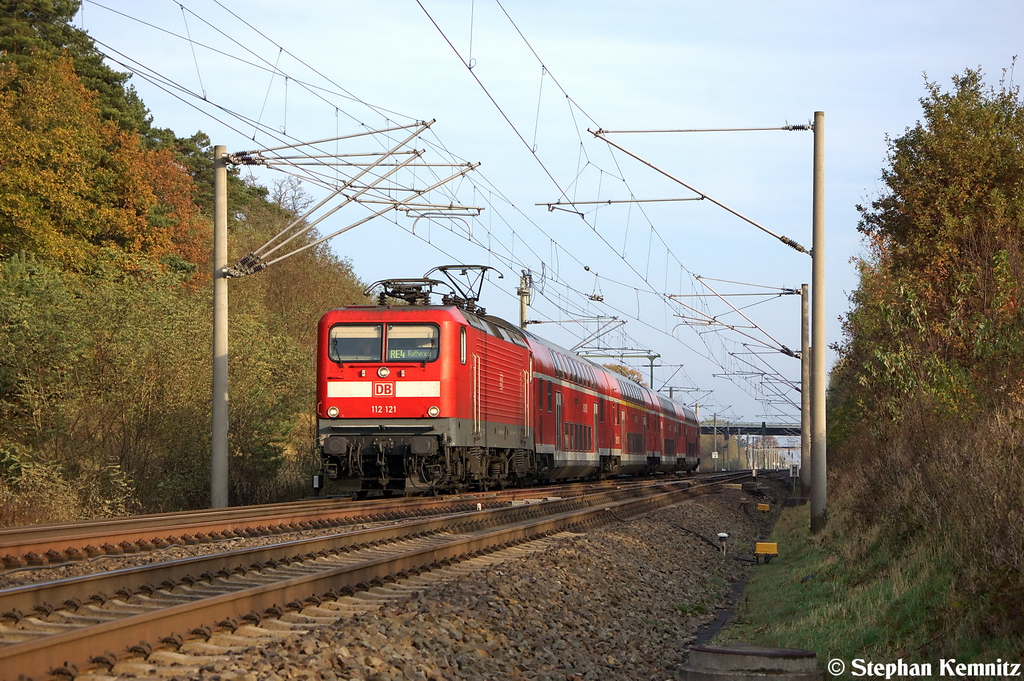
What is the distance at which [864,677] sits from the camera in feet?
24.2

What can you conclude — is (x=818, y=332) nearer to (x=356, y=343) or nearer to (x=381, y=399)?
(x=381, y=399)

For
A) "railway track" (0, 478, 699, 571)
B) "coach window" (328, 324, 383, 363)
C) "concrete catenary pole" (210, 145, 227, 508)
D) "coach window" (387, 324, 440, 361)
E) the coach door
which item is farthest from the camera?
the coach door

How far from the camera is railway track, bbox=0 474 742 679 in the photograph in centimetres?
607

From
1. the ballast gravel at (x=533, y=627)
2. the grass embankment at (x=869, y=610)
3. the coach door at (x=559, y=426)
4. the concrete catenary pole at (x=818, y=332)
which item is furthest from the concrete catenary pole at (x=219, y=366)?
the coach door at (x=559, y=426)

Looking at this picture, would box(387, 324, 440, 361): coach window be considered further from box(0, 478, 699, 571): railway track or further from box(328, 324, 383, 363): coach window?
box(0, 478, 699, 571): railway track

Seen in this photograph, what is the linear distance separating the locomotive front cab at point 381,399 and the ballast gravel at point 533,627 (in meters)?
5.19

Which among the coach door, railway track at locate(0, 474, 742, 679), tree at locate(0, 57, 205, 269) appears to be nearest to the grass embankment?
railway track at locate(0, 474, 742, 679)

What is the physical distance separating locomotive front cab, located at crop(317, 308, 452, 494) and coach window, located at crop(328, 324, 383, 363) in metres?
0.02

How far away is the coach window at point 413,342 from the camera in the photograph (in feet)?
64.8

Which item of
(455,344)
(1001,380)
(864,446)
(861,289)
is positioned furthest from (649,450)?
(1001,380)

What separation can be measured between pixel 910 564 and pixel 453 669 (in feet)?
17.6

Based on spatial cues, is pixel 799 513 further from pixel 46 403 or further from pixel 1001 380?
pixel 46 403

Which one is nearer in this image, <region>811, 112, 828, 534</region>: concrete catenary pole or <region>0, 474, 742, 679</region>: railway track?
<region>0, 474, 742, 679</region>: railway track

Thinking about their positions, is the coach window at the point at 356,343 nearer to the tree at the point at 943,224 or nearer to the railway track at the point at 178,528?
the railway track at the point at 178,528
